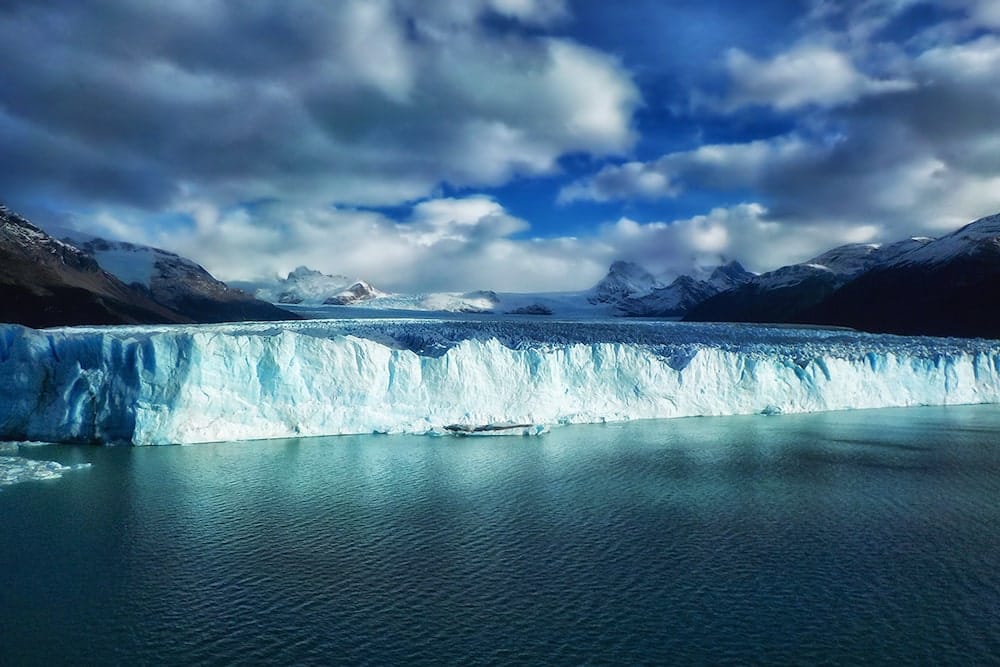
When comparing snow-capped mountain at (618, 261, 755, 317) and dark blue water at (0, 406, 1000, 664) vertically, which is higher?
snow-capped mountain at (618, 261, 755, 317)

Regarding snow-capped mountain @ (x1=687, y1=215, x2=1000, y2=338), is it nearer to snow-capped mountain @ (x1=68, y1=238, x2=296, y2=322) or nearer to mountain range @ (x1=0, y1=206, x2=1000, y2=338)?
mountain range @ (x1=0, y1=206, x2=1000, y2=338)

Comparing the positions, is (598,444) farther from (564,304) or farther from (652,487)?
(564,304)

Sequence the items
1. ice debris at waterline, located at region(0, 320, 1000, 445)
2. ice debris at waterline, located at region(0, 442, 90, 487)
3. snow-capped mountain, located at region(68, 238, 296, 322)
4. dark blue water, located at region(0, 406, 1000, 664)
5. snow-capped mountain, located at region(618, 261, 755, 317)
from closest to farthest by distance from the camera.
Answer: dark blue water, located at region(0, 406, 1000, 664)
ice debris at waterline, located at region(0, 442, 90, 487)
ice debris at waterline, located at region(0, 320, 1000, 445)
snow-capped mountain, located at region(68, 238, 296, 322)
snow-capped mountain, located at region(618, 261, 755, 317)

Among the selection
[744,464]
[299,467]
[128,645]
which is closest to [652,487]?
[744,464]

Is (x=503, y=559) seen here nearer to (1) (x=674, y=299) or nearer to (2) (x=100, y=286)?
(2) (x=100, y=286)

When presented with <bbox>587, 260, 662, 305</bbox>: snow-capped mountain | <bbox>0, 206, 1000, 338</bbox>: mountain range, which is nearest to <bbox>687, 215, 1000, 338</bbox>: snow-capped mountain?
<bbox>0, 206, 1000, 338</bbox>: mountain range

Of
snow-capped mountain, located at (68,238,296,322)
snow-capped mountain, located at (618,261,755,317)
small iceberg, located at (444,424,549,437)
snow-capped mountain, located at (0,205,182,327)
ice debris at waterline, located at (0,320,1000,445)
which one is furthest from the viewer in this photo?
snow-capped mountain, located at (618,261,755,317)

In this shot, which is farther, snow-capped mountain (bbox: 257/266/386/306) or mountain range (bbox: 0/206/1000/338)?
snow-capped mountain (bbox: 257/266/386/306)

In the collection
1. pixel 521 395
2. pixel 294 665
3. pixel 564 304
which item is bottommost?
pixel 294 665
